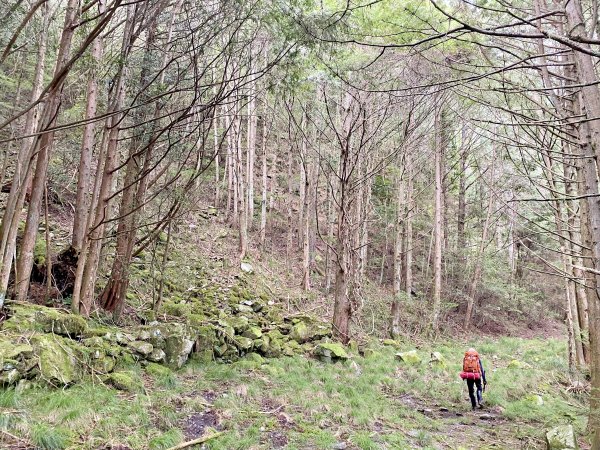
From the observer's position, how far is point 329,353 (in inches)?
332

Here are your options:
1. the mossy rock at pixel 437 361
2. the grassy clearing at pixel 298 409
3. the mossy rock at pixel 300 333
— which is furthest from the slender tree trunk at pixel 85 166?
the mossy rock at pixel 437 361

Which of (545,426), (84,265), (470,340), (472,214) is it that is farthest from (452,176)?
(84,265)

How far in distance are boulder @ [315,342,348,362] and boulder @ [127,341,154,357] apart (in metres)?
3.75

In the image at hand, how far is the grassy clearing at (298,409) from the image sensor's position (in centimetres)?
372

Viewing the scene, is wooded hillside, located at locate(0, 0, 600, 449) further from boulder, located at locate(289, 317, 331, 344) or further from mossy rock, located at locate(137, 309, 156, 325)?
boulder, located at locate(289, 317, 331, 344)

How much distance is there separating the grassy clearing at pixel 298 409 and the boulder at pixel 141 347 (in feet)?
1.17

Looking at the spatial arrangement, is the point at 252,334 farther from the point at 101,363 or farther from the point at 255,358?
the point at 101,363

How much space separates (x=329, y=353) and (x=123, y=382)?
4.63 metres

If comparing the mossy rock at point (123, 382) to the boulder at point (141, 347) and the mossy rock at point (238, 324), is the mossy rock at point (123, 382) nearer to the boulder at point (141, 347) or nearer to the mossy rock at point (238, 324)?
the boulder at point (141, 347)

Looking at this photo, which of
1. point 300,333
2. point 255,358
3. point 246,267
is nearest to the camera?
point 255,358

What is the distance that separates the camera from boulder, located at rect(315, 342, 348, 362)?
841 cm

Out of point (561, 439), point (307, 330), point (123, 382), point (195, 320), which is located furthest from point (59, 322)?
point (561, 439)

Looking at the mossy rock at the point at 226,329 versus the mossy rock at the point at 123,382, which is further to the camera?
the mossy rock at the point at 226,329

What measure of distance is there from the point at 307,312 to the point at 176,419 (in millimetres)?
7274
